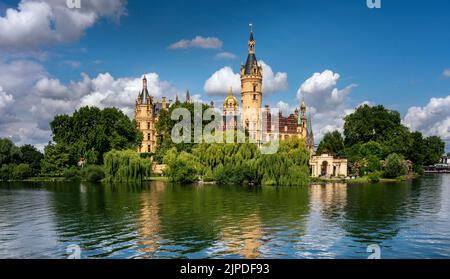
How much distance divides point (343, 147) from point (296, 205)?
54839 mm

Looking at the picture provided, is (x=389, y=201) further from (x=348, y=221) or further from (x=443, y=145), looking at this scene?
(x=443, y=145)

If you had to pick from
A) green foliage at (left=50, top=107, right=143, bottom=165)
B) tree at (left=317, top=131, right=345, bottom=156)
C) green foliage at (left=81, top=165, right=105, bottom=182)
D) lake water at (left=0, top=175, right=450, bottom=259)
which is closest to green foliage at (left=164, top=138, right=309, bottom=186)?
green foliage at (left=81, top=165, right=105, bottom=182)

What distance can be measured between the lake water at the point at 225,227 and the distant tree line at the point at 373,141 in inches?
1343

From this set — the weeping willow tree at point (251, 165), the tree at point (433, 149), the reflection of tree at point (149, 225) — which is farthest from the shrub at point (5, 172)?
the tree at point (433, 149)

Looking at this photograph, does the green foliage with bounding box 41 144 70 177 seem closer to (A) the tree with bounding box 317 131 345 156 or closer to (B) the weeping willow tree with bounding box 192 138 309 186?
(B) the weeping willow tree with bounding box 192 138 309 186

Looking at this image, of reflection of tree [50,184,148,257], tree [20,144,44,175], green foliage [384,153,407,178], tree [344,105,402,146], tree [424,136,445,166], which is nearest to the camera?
reflection of tree [50,184,148,257]

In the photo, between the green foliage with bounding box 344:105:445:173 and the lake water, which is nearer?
the lake water

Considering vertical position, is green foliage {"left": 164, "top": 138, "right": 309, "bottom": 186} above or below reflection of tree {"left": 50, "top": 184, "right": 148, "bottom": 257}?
above

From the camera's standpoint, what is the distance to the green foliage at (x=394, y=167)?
57.7 metres

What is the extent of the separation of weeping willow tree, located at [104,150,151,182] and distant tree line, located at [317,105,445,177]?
29.5 m

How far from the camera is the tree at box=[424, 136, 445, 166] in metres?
85.4

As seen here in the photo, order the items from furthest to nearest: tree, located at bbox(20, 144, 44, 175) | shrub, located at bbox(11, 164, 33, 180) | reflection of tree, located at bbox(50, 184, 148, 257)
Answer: tree, located at bbox(20, 144, 44, 175) < shrub, located at bbox(11, 164, 33, 180) < reflection of tree, located at bbox(50, 184, 148, 257)
